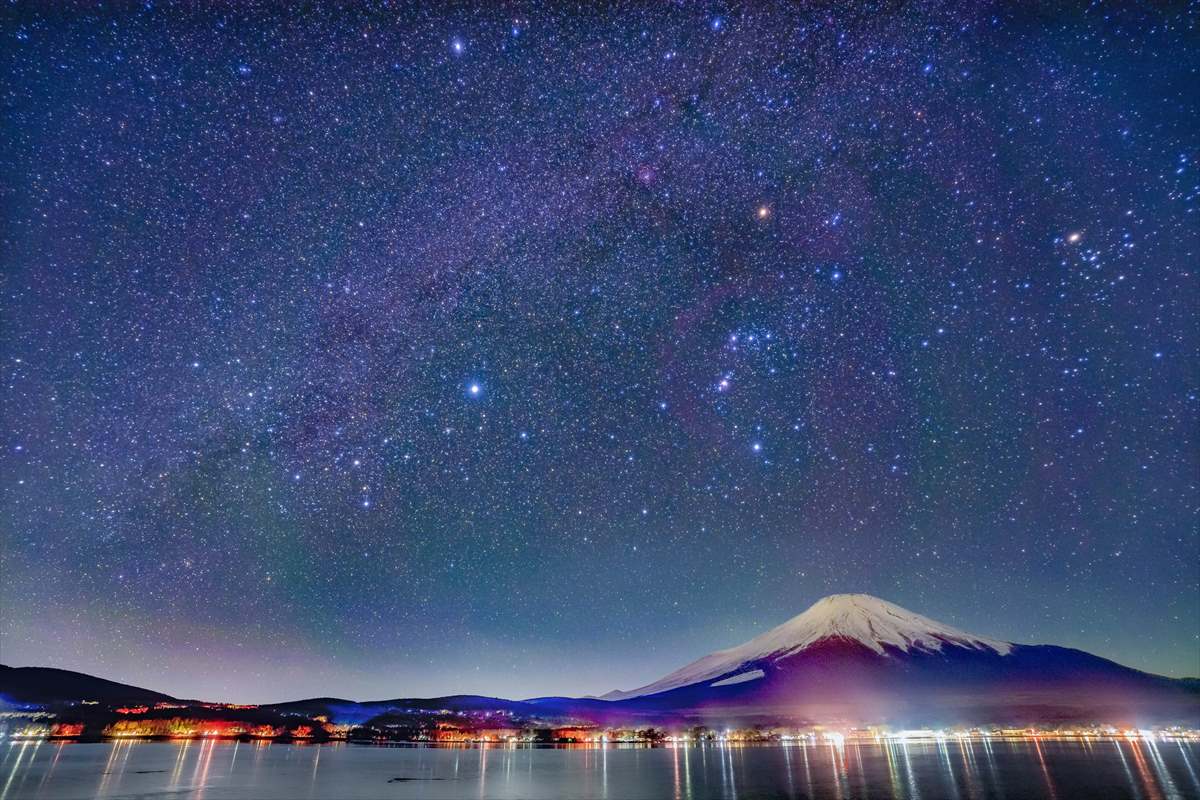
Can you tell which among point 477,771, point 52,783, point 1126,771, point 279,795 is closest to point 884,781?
point 1126,771

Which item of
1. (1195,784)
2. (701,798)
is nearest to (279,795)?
(701,798)

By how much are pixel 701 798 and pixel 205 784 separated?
50.4 metres

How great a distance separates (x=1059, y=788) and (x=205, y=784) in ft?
280

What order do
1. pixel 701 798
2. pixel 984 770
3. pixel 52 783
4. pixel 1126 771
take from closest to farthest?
pixel 701 798
pixel 52 783
pixel 1126 771
pixel 984 770

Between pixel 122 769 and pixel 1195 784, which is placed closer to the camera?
pixel 1195 784

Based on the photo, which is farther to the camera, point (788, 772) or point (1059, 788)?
point (788, 772)

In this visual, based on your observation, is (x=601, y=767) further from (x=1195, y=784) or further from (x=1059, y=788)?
(x=1195, y=784)

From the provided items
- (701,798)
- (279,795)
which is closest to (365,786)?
(279,795)

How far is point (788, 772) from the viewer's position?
278 feet

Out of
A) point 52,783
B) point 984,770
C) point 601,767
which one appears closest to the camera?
point 52,783

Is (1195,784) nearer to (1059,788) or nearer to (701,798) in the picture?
(1059,788)

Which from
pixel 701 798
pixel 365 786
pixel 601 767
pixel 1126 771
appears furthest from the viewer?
pixel 601 767

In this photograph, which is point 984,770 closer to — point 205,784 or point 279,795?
point 279,795

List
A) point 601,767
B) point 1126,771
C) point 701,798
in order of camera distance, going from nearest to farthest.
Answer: point 701,798 → point 1126,771 → point 601,767
